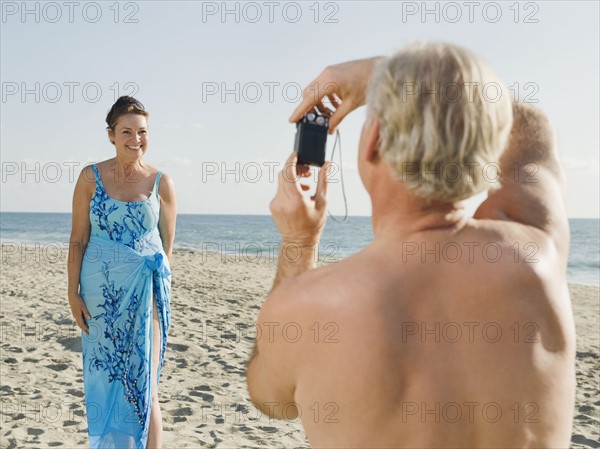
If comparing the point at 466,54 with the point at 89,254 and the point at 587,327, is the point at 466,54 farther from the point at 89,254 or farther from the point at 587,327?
the point at 587,327

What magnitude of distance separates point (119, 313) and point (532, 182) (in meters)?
3.20

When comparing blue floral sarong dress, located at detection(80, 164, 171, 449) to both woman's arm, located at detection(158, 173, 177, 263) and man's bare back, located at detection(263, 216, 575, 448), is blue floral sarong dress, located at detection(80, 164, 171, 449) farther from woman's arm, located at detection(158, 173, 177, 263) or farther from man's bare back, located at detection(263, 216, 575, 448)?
man's bare back, located at detection(263, 216, 575, 448)

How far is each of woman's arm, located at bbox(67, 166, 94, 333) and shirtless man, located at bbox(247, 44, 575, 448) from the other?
121 inches

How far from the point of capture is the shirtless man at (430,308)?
124 centimetres

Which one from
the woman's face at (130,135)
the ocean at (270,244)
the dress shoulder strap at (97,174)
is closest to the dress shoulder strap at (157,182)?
the woman's face at (130,135)

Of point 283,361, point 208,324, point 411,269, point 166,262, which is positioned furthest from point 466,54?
point 208,324

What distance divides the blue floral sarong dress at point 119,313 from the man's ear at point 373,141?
3070 millimetres

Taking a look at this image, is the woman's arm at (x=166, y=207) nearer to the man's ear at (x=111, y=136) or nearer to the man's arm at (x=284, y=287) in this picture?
the man's ear at (x=111, y=136)

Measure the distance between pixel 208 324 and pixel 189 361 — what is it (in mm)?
2109

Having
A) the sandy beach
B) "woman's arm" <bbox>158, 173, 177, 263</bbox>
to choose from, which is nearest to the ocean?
the sandy beach

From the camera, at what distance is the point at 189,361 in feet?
23.5

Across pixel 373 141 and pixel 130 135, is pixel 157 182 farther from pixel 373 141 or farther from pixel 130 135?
pixel 373 141

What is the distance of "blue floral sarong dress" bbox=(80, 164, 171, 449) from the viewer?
415cm

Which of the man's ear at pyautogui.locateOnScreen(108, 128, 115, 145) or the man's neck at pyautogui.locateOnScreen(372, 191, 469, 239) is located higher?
the man's ear at pyautogui.locateOnScreen(108, 128, 115, 145)
